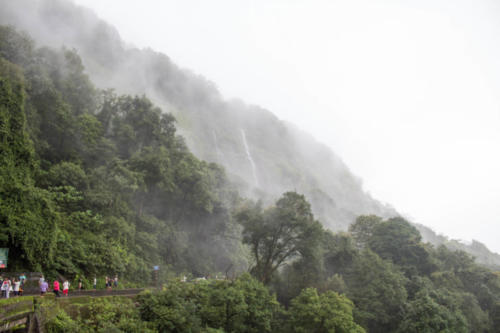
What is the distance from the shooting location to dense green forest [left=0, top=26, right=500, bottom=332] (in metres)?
18.1

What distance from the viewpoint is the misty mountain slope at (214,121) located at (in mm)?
66062

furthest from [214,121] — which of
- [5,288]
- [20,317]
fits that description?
[20,317]

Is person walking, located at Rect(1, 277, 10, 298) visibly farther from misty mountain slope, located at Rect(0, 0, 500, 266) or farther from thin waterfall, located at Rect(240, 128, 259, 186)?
thin waterfall, located at Rect(240, 128, 259, 186)

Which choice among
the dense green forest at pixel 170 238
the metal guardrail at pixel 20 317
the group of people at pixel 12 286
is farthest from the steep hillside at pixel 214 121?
the metal guardrail at pixel 20 317

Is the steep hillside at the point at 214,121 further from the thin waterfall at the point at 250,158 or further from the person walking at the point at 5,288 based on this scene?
the person walking at the point at 5,288

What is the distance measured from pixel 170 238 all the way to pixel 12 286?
2006 cm

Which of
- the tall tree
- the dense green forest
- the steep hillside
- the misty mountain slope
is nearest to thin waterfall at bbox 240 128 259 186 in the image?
the steep hillside

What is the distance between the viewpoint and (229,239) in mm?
40188

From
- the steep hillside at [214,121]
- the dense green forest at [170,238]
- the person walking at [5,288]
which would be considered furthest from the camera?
the steep hillside at [214,121]

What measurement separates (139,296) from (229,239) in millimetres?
22720

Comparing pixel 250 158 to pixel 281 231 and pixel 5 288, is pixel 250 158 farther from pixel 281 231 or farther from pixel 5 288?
pixel 5 288

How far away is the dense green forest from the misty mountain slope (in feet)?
81.7

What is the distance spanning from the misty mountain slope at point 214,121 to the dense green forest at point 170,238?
980 inches

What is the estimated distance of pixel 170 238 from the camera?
34.4 meters
